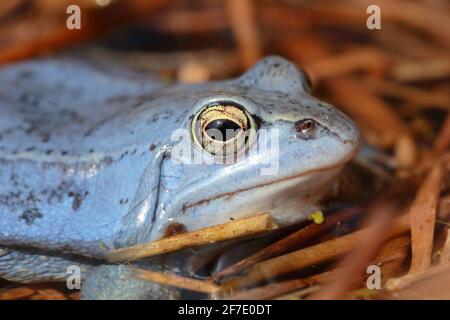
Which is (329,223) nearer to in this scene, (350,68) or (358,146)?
(358,146)

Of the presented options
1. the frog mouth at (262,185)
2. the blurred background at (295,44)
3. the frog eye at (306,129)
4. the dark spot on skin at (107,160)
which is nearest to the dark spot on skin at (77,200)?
the dark spot on skin at (107,160)

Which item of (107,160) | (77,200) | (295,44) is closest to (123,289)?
(77,200)

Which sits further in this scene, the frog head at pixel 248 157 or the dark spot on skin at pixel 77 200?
the dark spot on skin at pixel 77 200

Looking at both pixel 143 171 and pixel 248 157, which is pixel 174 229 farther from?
pixel 248 157

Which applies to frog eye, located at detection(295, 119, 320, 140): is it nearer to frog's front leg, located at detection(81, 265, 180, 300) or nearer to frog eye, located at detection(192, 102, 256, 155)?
frog eye, located at detection(192, 102, 256, 155)

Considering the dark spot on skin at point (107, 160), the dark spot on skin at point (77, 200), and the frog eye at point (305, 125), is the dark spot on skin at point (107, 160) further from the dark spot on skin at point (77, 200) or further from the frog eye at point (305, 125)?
the frog eye at point (305, 125)

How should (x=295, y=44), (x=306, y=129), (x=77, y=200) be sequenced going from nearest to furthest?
(x=306, y=129)
(x=77, y=200)
(x=295, y=44)
